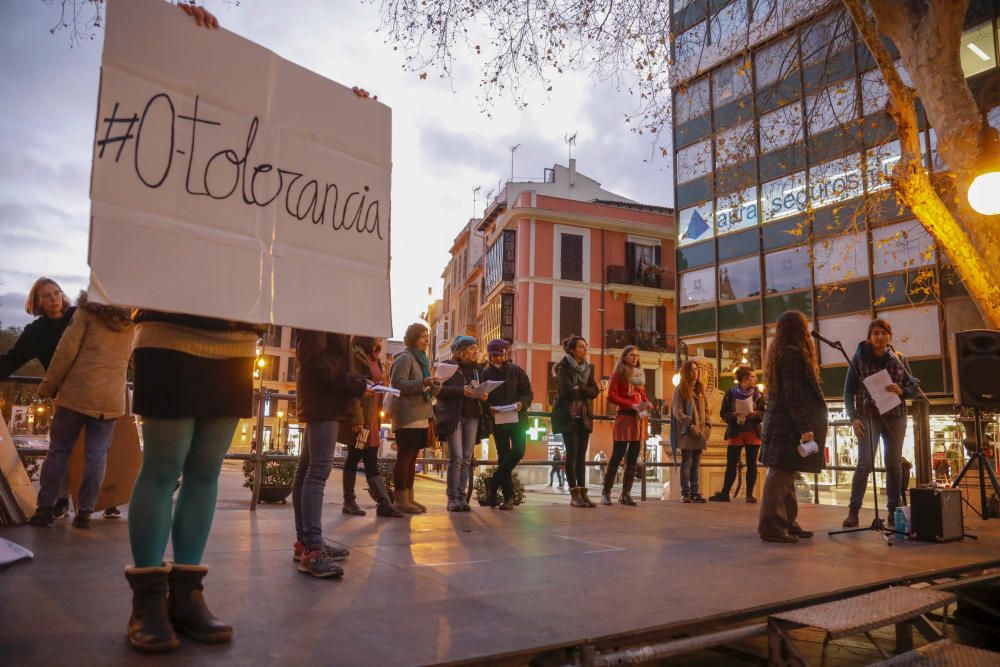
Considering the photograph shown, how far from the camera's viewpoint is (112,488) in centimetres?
543

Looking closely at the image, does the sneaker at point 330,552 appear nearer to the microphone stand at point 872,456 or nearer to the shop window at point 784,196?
the microphone stand at point 872,456

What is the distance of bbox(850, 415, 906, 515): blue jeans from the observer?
657 centimetres

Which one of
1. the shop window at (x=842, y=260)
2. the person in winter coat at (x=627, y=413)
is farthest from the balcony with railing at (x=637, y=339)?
the person in winter coat at (x=627, y=413)

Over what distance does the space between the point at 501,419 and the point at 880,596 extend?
4.31 meters

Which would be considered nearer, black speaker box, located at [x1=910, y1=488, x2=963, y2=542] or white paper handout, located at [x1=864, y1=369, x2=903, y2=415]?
black speaker box, located at [x1=910, y1=488, x2=963, y2=542]

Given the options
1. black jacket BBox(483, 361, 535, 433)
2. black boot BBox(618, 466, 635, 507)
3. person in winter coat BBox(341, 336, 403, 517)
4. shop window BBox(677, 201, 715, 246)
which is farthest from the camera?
shop window BBox(677, 201, 715, 246)

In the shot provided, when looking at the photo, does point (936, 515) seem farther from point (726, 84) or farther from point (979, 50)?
point (726, 84)

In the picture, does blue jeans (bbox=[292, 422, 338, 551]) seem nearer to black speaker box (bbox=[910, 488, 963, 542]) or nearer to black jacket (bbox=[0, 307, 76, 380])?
black jacket (bbox=[0, 307, 76, 380])

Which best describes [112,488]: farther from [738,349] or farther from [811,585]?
[738,349]

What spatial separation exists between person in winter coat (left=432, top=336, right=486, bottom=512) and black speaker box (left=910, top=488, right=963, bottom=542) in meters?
3.99

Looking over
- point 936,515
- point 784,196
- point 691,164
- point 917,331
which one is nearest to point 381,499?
point 936,515

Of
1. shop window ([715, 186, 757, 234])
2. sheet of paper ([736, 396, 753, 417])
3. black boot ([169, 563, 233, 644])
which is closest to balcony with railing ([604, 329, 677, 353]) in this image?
shop window ([715, 186, 757, 234])

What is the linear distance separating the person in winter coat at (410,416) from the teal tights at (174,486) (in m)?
3.74

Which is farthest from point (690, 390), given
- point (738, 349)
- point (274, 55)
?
point (738, 349)
